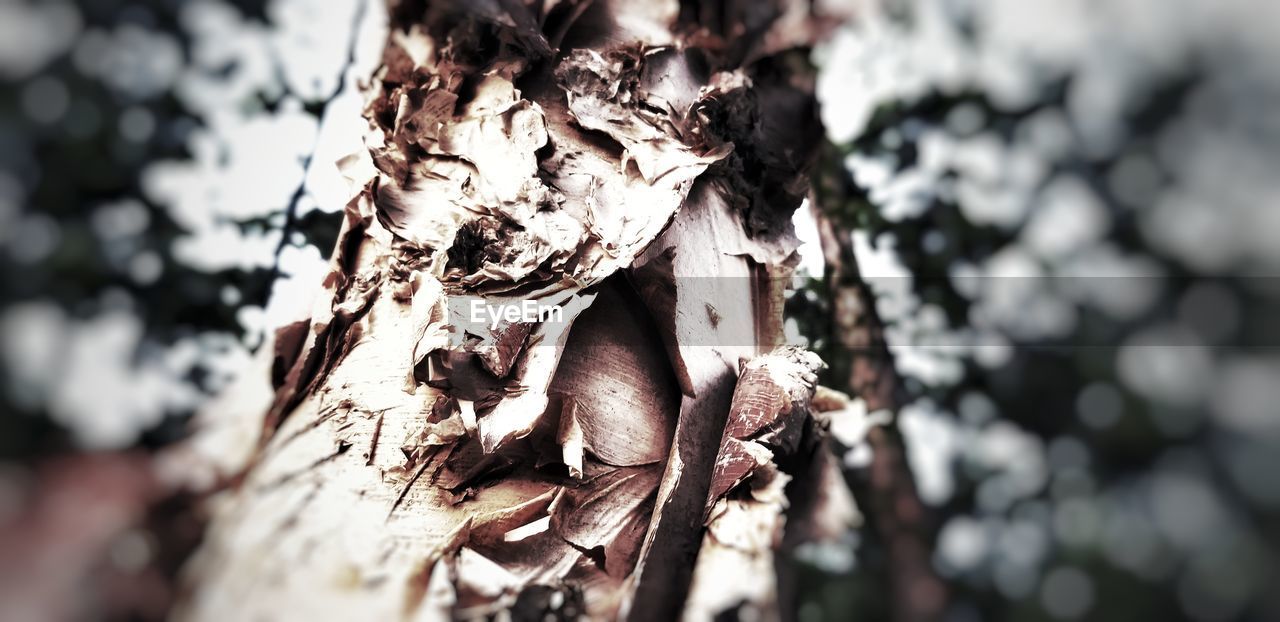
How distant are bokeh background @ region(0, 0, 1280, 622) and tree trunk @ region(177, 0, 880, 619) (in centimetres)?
33

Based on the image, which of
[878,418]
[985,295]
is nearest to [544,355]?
[878,418]

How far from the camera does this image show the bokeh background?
750 millimetres

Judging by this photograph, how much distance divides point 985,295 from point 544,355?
102cm

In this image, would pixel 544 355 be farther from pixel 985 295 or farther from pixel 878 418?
pixel 985 295

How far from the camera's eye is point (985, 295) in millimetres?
1015

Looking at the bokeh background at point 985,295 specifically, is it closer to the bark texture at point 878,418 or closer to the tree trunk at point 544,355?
the bark texture at point 878,418

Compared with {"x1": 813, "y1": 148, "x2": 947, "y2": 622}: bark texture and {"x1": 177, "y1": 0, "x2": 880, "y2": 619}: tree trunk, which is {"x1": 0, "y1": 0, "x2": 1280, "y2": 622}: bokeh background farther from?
{"x1": 177, "y1": 0, "x2": 880, "y2": 619}: tree trunk

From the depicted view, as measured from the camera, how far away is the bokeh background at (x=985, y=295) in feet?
2.46

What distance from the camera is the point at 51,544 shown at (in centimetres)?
78

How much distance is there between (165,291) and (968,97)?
1.06m

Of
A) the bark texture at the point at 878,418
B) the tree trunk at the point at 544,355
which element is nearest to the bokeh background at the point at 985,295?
the bark texture at the point at 878,418

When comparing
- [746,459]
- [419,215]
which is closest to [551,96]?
[419,215]

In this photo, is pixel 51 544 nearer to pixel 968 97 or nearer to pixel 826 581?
pixel 826 581

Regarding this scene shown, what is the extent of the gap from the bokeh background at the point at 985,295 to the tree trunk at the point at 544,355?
1.07 ft
